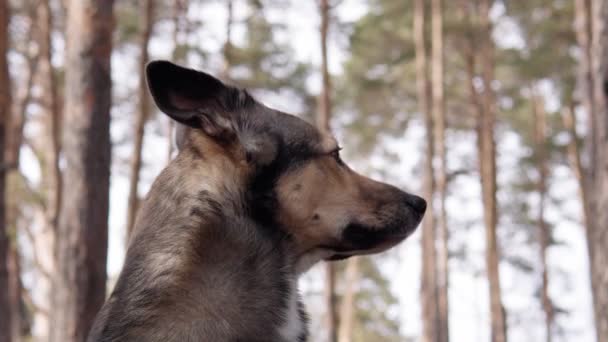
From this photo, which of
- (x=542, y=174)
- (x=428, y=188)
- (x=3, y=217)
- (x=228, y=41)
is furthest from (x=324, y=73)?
(x=542, y=174)

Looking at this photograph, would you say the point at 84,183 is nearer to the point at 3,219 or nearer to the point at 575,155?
the point at 3,219

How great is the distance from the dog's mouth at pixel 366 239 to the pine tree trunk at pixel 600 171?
5.71 ft

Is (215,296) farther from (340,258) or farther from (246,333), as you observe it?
(340,258)

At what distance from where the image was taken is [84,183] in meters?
7.38

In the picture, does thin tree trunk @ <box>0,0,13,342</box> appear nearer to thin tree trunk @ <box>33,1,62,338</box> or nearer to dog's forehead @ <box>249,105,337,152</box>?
dog's forehead @ <box>249,105,337,152</box>

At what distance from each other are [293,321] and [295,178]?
0.69 m

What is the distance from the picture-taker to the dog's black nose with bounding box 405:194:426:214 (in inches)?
158

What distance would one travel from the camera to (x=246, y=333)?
3436mm

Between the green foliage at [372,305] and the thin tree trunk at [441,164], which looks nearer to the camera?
the thin tree trunk at [441,164]

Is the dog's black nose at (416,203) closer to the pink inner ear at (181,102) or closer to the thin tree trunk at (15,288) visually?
the pink inner ear at (181,102)

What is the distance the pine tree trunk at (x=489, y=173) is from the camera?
20.2 m

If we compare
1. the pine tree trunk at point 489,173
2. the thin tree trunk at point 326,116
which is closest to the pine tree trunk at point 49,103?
the thin tree trunk at point 326,116

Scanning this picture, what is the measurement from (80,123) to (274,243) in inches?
172

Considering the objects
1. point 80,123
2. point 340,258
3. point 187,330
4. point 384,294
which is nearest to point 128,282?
point 187,330
